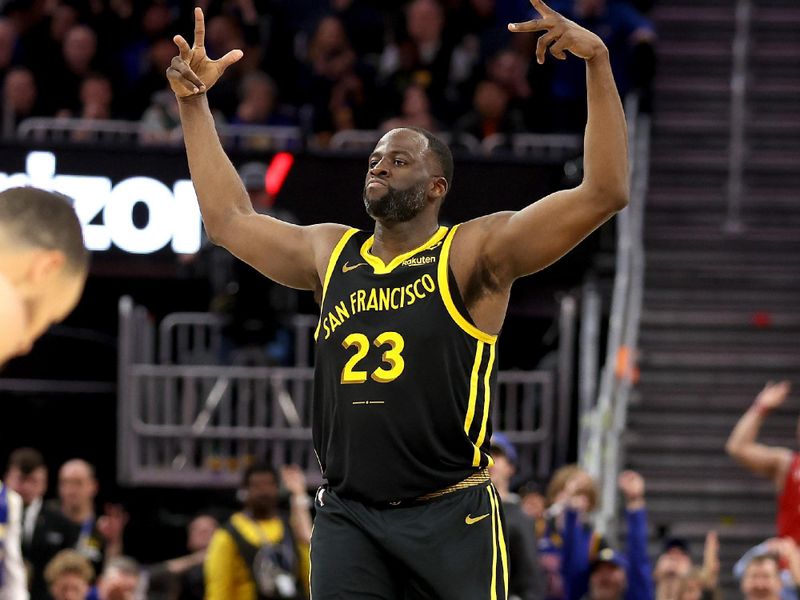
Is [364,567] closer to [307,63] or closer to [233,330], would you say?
[233,330]

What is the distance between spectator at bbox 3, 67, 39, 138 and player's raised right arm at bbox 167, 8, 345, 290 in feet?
35.2

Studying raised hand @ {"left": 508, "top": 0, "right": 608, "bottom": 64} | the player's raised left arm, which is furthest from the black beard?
raised hand @ {"left": 508, "top": 0, "right": 608, "bottom": 64}

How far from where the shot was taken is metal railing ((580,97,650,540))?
46.3 feet

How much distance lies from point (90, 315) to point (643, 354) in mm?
5085

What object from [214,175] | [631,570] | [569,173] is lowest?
[631,570]

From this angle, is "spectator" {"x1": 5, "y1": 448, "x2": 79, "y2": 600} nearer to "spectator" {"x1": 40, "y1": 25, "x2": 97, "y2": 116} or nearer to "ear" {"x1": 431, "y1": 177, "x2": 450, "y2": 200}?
"spectator" {"x1": 40, "y1": 25, "x2": 97, "y2": 116}

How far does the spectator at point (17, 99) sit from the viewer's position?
1617 cm

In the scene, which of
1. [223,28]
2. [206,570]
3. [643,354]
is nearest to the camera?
[206,570]

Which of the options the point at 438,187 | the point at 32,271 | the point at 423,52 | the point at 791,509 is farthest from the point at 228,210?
the point at 423,52

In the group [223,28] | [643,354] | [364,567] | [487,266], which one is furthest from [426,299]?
[223,28]

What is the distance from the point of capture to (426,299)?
5.23m

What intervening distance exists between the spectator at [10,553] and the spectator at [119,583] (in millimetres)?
658

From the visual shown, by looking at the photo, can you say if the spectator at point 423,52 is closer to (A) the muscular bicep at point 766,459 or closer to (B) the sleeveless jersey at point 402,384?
(A) the muscular bicep at point 766,459

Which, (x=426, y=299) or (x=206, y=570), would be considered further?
(x=206, y=570)
